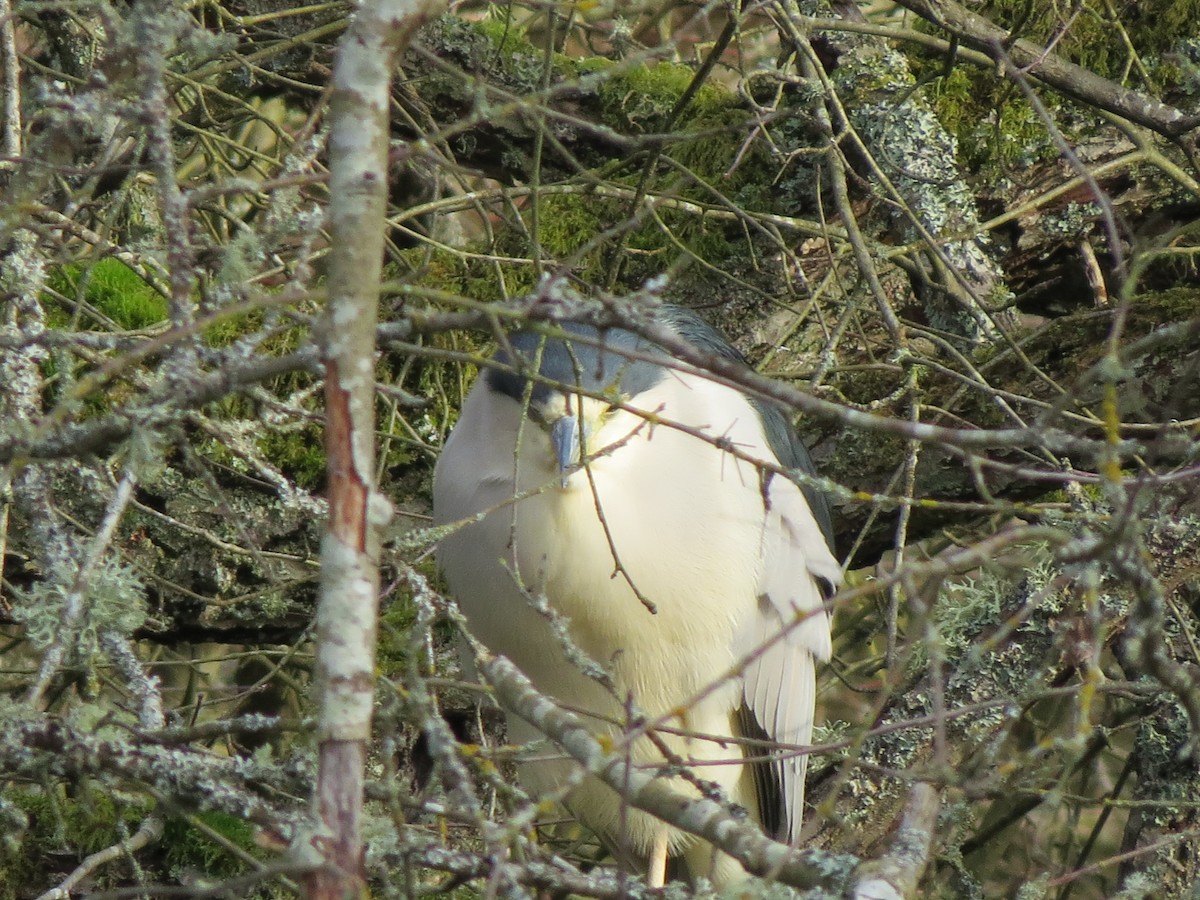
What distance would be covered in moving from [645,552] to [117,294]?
125 cm

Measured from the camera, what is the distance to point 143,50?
1238 millimetres

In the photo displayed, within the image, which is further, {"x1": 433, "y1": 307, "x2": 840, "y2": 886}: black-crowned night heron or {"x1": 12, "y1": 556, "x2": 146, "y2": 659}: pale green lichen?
{"x1": 433, "y1": 307, "x2": 840, "y2": 886}: black-crowned night heron

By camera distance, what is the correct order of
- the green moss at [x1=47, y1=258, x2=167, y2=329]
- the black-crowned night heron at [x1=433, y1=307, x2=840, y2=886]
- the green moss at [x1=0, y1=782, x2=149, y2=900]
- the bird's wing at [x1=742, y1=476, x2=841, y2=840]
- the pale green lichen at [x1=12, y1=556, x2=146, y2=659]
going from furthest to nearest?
the bird's wing at [x1=742, y1=476, x2=841, y2=840] < the green moss at [x1=47, y1=258, x2=167, y2=329] < the black-crowned night heron at [x1=433, y1=307, x2=840, y2=886] < the green moss at [x1=0, y1=782, x2=149, y2=900] < the pale green lichen at [x1=12, y1=556, x2=146, y2=659]

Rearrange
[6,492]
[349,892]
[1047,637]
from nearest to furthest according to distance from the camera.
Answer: [349,892] → [6,492] → [1047,637]

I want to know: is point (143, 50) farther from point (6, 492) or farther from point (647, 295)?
point (6, 492)

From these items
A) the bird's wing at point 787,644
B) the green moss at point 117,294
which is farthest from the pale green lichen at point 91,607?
the bird's wing at point 787,644

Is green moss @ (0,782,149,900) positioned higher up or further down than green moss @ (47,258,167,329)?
further down

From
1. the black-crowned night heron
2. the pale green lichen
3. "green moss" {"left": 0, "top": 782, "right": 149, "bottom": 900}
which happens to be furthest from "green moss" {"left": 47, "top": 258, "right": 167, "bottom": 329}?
the pale green lichen

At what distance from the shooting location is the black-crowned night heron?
271 centimetres

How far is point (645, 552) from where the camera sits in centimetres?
277

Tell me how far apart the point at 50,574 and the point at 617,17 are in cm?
151

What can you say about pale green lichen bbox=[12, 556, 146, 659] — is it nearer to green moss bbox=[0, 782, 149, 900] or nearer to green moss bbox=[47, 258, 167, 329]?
green moss bbox=[0, 782, 149, 900]

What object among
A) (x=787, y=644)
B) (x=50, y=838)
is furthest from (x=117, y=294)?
(x=787, y=644)

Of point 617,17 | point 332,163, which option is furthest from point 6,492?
point 617,17
